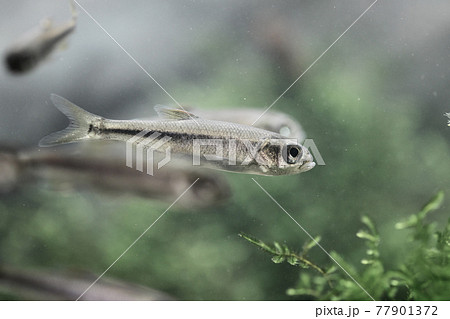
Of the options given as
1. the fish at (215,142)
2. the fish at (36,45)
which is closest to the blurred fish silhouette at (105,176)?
the fish at (36,45)

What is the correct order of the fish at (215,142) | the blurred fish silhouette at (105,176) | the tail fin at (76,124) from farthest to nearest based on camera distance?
the blurred fish silhouette at (105,176)
the tail fin at (76,124)
the fish at (215,142)

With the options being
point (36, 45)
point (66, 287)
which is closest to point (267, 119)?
point (36, 45)

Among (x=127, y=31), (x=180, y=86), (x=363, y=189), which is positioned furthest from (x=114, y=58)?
(x=363, y=189)

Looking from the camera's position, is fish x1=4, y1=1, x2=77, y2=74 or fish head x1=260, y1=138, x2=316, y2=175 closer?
fish head x1=260, y1=138, x2=316, y2=175

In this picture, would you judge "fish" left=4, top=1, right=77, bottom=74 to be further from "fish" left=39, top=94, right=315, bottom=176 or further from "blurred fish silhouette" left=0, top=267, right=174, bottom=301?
"blurred fish silhouette" left=0, top=267, right=174, bottom=301

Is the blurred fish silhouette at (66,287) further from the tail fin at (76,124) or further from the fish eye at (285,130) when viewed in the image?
the fish eye at (285,130)

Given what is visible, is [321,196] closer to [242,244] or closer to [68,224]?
[242,244]

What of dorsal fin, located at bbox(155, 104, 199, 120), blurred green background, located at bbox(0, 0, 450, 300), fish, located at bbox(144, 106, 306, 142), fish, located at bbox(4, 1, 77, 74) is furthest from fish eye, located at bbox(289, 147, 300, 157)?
fish, located at bbox(4, 1, 77, 74)
